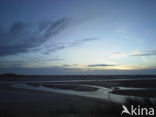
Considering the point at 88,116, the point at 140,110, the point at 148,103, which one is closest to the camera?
the point at 88,116

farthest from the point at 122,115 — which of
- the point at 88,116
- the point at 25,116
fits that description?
the point at 25,116

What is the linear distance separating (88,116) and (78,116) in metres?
0.63

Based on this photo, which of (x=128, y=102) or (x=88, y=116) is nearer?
(x=88, y=116)

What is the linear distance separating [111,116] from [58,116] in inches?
117

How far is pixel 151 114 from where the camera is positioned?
820cm

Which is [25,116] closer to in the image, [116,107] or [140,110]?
[116,107]

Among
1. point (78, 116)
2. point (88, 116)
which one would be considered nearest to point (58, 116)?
point (78, 116)

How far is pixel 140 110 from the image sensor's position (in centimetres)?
895

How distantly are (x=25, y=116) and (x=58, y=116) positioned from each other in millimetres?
2342

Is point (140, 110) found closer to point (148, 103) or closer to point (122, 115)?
point (122, 115)

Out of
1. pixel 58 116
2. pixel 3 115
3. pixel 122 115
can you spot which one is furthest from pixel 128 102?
pixel 3 115

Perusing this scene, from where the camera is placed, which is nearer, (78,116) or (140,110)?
(78,116)

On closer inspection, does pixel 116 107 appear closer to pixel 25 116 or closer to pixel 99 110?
pixel 99 110

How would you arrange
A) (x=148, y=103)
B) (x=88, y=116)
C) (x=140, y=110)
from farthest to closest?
(x=148, y=103) < (x=140, y=110) < (x=88, y=116)
